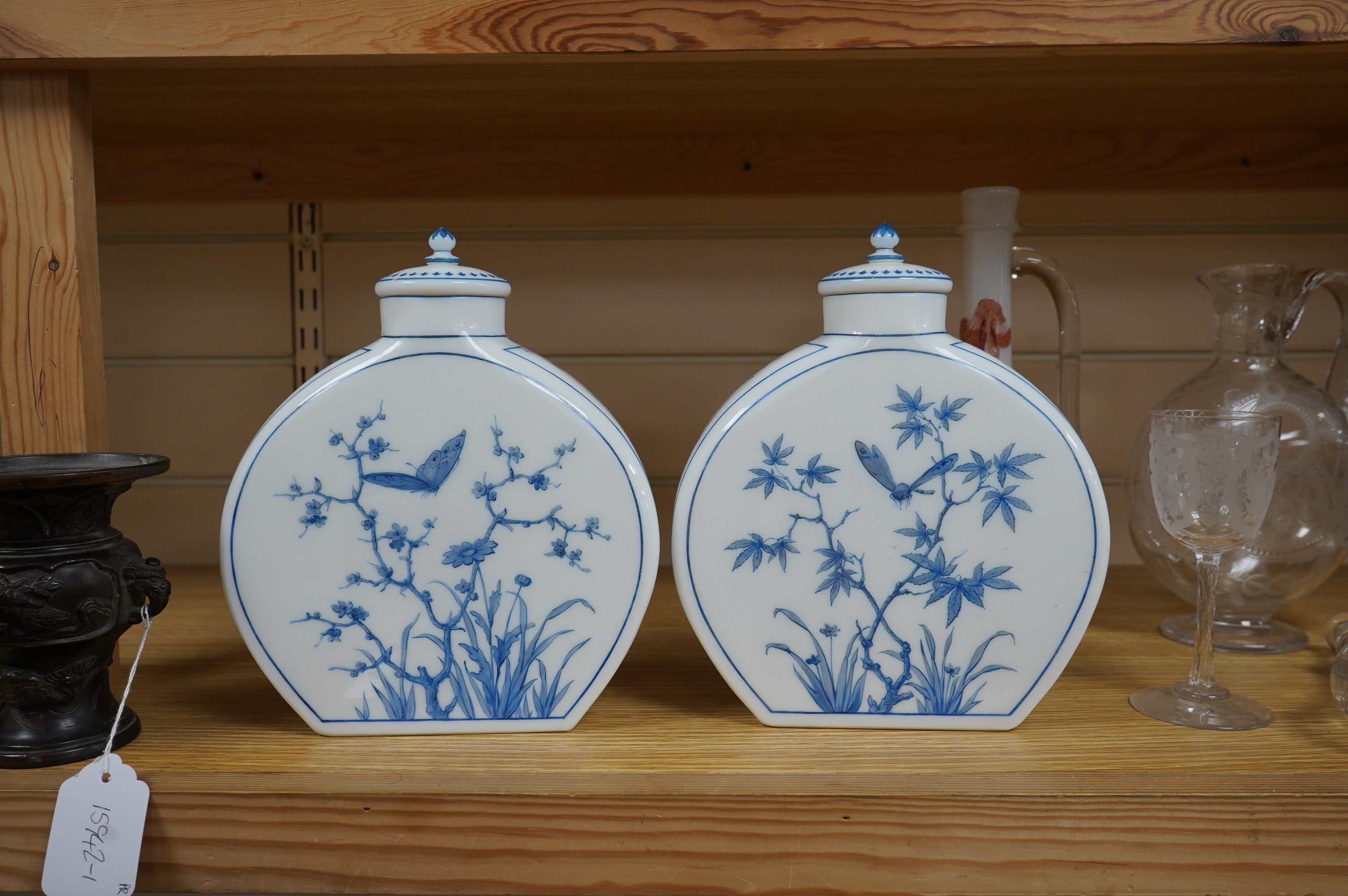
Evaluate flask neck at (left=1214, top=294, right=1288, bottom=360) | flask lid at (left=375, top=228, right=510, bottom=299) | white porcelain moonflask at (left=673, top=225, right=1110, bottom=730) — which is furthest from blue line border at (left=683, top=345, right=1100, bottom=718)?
flask neck at (left=1214, top=294, right=1288, bottom=360)

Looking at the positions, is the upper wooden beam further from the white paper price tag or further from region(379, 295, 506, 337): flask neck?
the white paper price tag

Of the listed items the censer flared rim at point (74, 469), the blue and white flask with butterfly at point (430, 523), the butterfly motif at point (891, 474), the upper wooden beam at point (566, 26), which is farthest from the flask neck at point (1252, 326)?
the censer flared rim at point (74, 469)

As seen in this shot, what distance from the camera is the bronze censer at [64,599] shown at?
0.64 m

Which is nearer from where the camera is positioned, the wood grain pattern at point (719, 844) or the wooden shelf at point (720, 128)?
the wood grain pattern at point (719, 844)

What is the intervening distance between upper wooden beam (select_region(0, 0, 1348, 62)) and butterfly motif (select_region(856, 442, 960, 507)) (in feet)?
1.00

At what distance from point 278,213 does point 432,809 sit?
82cm

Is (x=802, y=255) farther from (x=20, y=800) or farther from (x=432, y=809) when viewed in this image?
(x=20, y=800)

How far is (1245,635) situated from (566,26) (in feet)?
2.82

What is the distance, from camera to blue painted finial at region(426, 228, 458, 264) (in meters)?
0.75

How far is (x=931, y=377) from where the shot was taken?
28.7 inches

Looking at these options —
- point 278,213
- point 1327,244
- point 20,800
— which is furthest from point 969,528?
point 278,213

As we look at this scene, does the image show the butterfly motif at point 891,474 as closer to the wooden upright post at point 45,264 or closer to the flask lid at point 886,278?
the flask lid at point 886,278

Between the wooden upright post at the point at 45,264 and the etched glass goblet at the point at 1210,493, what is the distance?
0.87 meters

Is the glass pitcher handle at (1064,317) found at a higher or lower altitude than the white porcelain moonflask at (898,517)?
higher
